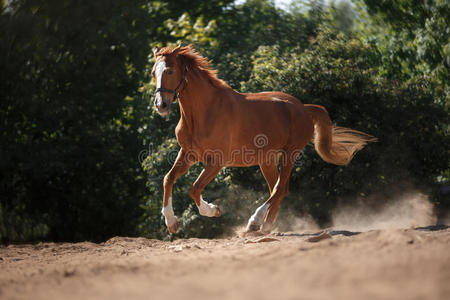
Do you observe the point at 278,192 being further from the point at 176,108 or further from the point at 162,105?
the point at 176,108

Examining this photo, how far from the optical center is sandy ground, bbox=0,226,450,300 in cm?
295

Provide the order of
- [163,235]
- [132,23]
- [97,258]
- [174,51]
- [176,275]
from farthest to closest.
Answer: [132,23], [163,235], [174,51], [97,258], [176,275]

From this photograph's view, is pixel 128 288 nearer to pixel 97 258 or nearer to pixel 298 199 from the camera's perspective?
pixel 97 258

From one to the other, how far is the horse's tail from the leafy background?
3.18 feet

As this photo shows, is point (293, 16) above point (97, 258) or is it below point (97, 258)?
above

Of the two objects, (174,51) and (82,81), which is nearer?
(174,51)

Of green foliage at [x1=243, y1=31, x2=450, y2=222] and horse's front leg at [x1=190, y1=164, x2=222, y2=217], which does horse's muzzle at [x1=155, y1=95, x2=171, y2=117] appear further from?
green foliage at [x1=243, y1=31, x2=450, y2=222]

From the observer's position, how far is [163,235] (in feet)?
38.9

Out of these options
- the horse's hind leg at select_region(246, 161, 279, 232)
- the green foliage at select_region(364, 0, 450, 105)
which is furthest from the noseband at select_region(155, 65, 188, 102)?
the green foliage at select_region(364, 0, 450, 105)

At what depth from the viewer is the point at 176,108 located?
10070 mm

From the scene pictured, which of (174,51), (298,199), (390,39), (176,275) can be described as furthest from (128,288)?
(390,39)

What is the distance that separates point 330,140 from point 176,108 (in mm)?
3521

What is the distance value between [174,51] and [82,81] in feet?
26.7

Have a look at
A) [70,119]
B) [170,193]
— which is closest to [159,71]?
[170,193]
